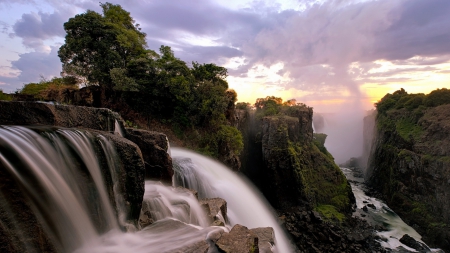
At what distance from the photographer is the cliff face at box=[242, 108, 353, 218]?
26484 millimetres

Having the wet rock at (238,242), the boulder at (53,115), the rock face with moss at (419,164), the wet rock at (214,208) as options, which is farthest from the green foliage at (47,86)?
A: the rock face with moss at (419,164)

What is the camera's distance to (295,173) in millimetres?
26578

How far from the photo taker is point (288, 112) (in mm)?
33156

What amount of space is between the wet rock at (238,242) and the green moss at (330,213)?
64.6ft

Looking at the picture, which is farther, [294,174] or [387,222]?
[294,174]

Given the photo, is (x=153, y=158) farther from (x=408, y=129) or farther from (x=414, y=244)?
(x=408, y=129)

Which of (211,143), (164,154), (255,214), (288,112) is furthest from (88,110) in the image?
(288,112)

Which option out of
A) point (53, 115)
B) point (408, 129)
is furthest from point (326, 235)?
point (53, 115)

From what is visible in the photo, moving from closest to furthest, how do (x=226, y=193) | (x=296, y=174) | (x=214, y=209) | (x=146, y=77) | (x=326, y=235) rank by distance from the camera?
(x=214, y=209)
(x=226, y=193)
(x=326, y=235)
(x=146, y=77)
(x=296, y=174)

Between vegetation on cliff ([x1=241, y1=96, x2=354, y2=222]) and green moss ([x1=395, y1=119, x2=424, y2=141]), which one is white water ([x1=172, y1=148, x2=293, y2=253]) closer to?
vegetation on cliff ([x1=241, y1=96, x2=354, y2=222])

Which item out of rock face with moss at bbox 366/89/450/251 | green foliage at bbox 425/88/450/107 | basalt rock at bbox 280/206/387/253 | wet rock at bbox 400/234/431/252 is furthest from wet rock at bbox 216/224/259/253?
green foliage at bbox 425/88/450/107

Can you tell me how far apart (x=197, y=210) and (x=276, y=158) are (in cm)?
2072

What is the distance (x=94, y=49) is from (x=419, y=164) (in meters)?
32.2

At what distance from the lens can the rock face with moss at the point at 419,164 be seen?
70.8ft
